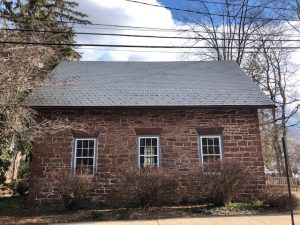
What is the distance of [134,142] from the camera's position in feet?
41.3

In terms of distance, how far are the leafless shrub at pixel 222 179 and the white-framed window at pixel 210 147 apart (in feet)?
6.03

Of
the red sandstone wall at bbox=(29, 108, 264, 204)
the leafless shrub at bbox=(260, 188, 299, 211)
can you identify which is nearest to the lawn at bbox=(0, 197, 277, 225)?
the leafless shrub at bbox=(260, 188, 299, 211)

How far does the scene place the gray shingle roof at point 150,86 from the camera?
42.3ft

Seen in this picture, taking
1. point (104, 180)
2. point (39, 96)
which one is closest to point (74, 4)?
point (39, 96)

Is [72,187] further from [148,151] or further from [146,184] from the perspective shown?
[148,151]

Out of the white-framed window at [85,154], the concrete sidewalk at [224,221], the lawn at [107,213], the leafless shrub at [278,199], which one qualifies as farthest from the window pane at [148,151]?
the leafless shrub at [278,199]

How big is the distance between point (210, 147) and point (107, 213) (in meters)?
5.21

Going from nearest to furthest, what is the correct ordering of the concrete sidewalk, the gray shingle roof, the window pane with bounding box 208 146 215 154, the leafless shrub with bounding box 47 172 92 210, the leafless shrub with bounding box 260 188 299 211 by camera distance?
the concrete sidewalk < the leafless shrub with bounding box 260 188 299 211 < the leafless shrub with bounding box 47 172 92 210 < the window pane with bounding box 208 146 215 154 < the gray shingle roof

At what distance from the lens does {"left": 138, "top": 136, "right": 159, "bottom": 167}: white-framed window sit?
12.5 meters

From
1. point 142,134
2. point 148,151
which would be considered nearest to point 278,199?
point 148,151

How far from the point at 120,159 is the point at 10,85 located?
5.17 meters

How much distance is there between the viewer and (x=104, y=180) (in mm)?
12234

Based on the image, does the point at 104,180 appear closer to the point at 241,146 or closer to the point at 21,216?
the point at 21,216

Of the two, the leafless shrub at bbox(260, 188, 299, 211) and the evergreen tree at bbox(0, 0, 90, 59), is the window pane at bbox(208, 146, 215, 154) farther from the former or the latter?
the evergreen tree at bbox(0, 0, 90, 59)
